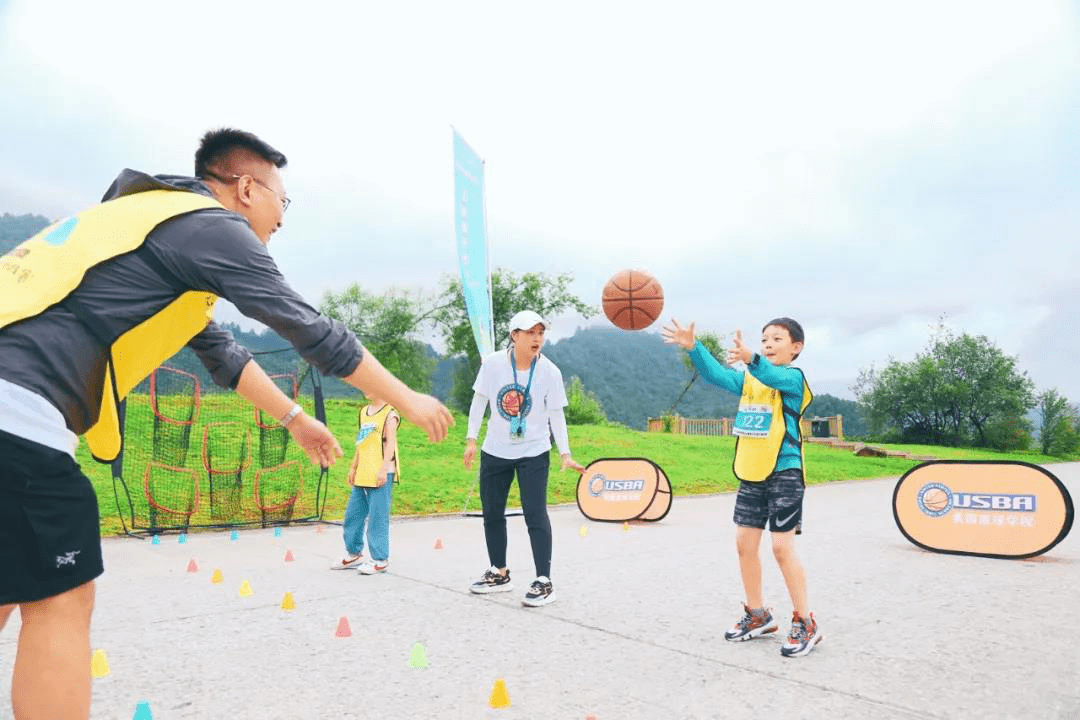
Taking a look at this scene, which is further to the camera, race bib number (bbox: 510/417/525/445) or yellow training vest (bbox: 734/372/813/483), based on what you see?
race bib number (bbox: 510/417/525/445)

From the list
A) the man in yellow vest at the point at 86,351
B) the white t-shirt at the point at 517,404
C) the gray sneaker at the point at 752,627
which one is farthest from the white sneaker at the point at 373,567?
the man in yellow vest at the point at 86,351

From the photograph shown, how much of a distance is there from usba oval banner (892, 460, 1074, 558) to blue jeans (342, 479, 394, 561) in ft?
17.8

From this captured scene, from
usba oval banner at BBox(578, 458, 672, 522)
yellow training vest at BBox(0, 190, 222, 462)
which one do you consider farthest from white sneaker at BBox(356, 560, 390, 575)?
yellow training vest at BBox(0, 190, 222, 462)

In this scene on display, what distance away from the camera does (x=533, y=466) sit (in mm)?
5547

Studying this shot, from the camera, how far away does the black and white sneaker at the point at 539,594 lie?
5.12 metres

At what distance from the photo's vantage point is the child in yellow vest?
652cm

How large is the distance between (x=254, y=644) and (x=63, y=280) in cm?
302

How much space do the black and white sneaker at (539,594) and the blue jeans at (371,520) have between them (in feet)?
5.85

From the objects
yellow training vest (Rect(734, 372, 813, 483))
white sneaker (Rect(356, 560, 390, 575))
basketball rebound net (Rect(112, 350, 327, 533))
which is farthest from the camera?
basketball rebound net (Rect(112, 350, 327, 533))

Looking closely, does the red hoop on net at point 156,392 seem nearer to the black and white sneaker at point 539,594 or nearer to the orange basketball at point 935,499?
the black and white sneaker at point 539,594

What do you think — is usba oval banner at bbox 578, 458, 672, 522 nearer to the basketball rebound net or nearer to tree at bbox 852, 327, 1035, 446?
the basketball rebound net

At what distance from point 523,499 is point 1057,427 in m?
50.6

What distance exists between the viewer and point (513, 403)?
5625mm

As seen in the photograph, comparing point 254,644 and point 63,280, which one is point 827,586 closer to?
point 254,644
